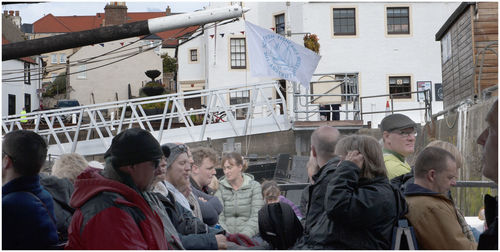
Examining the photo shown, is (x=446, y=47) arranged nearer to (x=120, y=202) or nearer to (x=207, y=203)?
(x=207, y=203)

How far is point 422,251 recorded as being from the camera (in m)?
3.39

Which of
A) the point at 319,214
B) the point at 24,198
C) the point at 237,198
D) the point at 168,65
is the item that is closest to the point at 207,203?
the point at 237,198

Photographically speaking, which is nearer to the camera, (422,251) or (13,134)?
(13,134)

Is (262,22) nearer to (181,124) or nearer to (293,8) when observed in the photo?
(293,8)

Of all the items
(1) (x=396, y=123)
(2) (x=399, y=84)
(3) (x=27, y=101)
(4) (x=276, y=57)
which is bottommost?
(1) (x=396, y=123)

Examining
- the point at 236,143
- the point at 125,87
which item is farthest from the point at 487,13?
the point at 125,87

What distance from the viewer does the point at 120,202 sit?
2.53 metres

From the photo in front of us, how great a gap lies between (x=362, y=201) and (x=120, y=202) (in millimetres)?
1321

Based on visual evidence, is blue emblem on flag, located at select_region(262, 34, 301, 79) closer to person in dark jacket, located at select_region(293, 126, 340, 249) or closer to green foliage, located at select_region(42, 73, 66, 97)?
person in dark jacket, located at select_region(293, 126, 340, 249)

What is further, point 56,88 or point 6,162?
point 56,88

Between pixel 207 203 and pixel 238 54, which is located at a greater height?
pixel 238 54

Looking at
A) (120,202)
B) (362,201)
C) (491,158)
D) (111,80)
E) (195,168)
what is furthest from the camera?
(111,80)

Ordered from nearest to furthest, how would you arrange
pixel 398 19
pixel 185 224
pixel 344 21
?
1. pixel 185 224
2. pixel 344 21
3. pixel 398 19

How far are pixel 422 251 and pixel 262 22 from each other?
91.1ft
